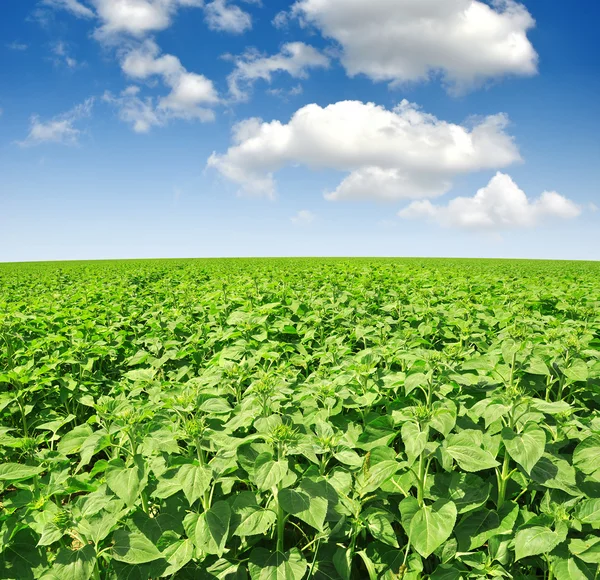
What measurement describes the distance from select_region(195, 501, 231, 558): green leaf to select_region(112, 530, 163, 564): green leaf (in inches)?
10.0

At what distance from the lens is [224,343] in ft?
20.5

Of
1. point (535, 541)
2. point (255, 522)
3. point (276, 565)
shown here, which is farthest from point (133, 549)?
point (535, 541)

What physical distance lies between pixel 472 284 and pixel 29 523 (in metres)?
10.8

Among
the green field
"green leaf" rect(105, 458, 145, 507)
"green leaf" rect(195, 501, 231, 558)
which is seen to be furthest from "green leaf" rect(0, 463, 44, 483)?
"green leaf" rect(195, 501, 231, 558)

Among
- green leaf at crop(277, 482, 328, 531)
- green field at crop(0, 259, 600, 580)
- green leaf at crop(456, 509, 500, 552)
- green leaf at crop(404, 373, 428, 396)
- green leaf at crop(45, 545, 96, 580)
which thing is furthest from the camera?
green leaf at crop(404, 373, 428, 396)

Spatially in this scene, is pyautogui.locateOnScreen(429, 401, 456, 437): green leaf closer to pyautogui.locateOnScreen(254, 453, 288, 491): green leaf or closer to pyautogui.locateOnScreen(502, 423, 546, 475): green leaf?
pyautogui.locateOnScreen(502, 423, 546, 475): green leaf

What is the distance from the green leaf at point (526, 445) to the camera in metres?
2.44

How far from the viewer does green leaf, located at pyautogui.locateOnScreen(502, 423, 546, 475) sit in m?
2.44

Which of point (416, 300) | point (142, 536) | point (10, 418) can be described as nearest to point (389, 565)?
point (142, 536)

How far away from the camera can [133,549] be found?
2.41 m

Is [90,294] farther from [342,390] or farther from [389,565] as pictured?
[389,565]

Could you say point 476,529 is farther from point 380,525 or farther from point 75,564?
point 75,564

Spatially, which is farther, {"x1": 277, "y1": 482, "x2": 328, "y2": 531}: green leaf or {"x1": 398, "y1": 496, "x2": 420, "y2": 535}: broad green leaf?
{"x1": 398, "y1": 496, "x2": 420, "y2": 535}: broad green leaf

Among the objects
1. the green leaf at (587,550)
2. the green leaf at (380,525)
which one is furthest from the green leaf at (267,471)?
the green leaf at (587,550)
